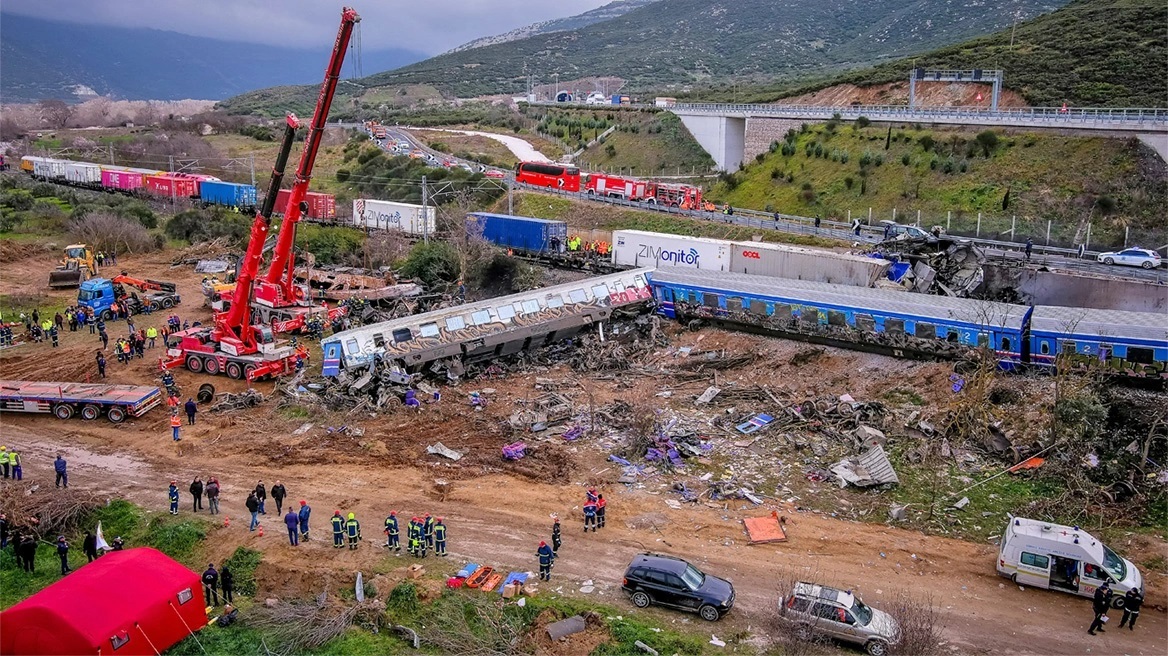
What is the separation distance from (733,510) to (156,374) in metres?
23.0

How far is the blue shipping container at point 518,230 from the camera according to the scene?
4491 cm

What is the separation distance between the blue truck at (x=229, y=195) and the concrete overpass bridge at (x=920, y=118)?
131 ft

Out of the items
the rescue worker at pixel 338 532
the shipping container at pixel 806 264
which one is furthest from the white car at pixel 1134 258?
the rescue worker at pixel 338 532

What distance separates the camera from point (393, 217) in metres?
52.2

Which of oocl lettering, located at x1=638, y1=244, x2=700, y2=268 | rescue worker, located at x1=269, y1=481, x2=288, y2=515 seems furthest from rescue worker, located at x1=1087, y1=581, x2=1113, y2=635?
oocl lettering, located at x1=638, y1=244, x2=700, y2=268

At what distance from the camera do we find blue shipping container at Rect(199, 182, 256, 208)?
6144cm

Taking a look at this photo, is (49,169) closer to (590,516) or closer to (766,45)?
(590,516)

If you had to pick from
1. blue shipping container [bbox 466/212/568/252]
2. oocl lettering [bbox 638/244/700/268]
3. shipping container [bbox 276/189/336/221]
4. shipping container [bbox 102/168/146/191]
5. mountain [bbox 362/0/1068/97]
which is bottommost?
oocl lettering [bbox 638/244/700/268]

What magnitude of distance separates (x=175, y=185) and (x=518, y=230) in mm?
36893

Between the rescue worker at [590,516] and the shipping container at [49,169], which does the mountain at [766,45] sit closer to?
the shipping container at [49,169]

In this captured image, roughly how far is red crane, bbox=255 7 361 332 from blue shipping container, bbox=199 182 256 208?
89.6 ft

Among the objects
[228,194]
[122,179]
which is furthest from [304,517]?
[122,179]

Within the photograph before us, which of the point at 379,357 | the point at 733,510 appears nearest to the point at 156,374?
the point at 379,357

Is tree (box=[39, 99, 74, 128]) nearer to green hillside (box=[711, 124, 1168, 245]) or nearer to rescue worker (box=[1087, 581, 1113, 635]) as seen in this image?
green hillside (box=[711, 124, 1168, 245])
